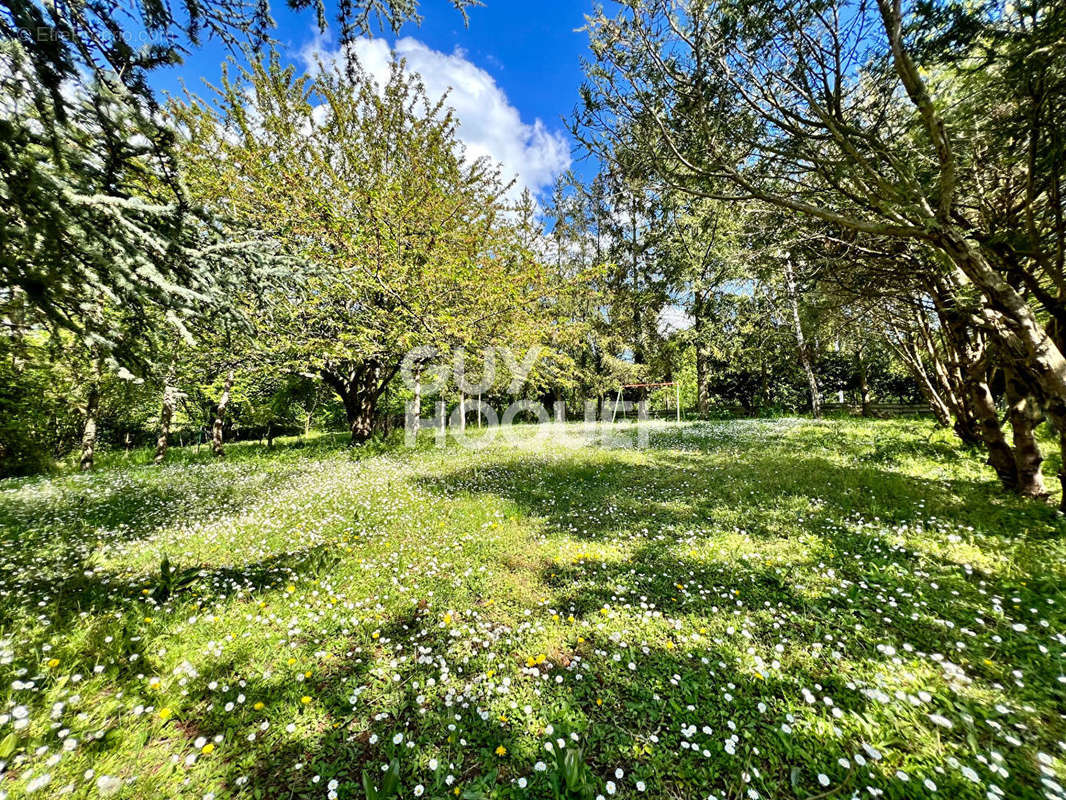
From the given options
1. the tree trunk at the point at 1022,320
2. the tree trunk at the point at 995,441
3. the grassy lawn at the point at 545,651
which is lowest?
the grassy lawn at the point at 545,651

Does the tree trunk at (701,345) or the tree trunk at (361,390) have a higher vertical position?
the tree trunk at (701,345)

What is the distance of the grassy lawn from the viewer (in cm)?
253

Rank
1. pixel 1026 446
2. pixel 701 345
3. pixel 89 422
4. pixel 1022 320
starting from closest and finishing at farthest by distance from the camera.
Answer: pixel 1022 320 → pixel 1026 446 → pixel 89 422 → pixel 701 345

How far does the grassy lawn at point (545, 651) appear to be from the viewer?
2.53 meters

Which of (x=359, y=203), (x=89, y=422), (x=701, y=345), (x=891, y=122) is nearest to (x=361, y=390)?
(x=359, y=203)

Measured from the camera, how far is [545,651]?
12.3ft

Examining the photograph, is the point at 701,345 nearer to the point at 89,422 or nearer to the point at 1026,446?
the point at 1026,446

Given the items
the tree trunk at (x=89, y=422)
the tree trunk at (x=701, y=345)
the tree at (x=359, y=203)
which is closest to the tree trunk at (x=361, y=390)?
the tree at (x=359, y=203)

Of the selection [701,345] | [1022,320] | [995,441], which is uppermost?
[701,345]

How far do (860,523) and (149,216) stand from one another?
432 inches

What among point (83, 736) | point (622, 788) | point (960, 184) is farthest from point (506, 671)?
point (960, 184)

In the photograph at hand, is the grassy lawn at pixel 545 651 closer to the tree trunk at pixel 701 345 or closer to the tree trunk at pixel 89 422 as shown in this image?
the tree trunk at pixel 89 422

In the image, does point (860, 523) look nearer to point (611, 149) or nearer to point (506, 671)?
point (506, 671)

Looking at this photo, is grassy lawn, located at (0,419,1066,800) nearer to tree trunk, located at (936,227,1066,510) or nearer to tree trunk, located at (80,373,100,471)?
tree trunk, located at (936,227,1066,510)
